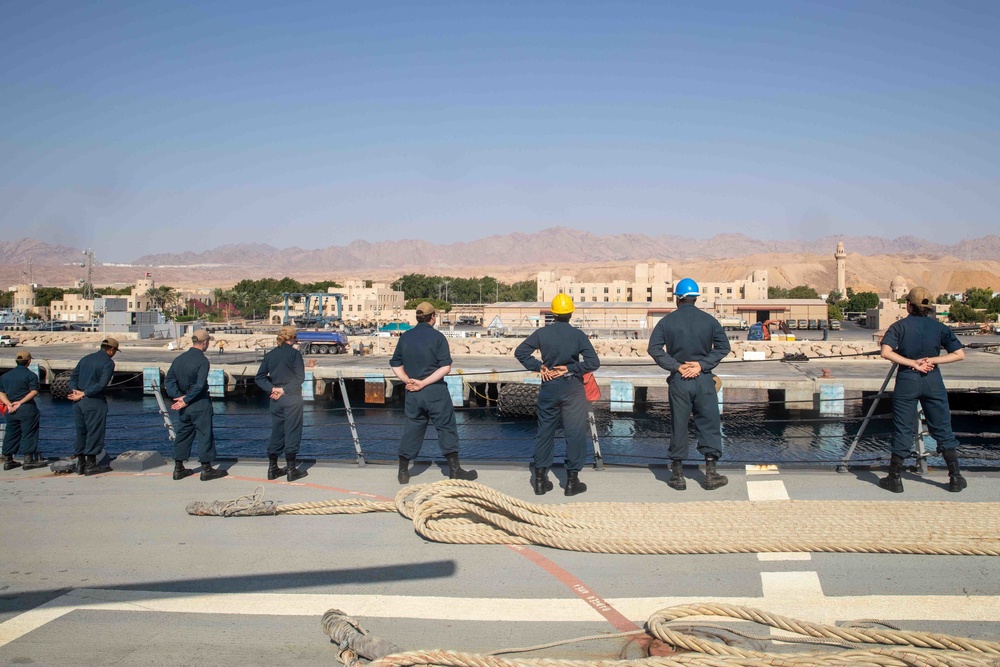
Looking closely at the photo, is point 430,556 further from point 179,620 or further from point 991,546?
point 991,546

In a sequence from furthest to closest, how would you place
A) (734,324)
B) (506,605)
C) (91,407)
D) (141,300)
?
(141,300), (734,324), (91,407), (506,605)

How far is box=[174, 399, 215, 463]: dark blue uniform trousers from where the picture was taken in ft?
23.6

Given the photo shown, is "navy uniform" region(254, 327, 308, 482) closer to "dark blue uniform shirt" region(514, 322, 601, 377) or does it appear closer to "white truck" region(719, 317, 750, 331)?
"dark blue uniform shirt" region(514, 322, 601, 377)

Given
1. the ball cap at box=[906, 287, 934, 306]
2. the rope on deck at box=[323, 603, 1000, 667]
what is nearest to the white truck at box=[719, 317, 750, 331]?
the ball cap at box=[906, 287, 934, 306]

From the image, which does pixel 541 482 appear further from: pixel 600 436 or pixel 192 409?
pixel 600 436

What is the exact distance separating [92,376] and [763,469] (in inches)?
268

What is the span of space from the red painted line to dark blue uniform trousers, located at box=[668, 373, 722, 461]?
1977 mm

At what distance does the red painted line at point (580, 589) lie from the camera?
12.3 ft

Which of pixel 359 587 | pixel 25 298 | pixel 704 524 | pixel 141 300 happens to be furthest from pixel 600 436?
pixel 25 298

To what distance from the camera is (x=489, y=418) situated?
3472cm

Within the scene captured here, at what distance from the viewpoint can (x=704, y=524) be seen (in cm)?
505

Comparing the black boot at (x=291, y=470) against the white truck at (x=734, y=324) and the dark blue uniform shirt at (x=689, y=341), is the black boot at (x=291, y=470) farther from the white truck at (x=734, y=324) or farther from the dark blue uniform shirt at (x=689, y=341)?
the white truck at (x=734, y=324)

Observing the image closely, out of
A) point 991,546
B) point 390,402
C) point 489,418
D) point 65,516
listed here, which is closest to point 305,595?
point 65,516

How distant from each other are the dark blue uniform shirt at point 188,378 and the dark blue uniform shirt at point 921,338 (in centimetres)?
621
